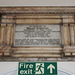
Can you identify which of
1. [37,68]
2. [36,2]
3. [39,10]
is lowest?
[37,68]

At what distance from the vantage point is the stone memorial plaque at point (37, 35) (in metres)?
4.22

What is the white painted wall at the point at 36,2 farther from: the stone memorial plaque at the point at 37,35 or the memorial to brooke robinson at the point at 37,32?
the stone memorial plaque at the point at 37,35

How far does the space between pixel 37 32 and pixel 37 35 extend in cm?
9

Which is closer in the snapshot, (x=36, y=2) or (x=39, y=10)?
(x=39, y=10)

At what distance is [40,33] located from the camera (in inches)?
170

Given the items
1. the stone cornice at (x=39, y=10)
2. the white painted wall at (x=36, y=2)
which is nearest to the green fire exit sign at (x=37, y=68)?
the stone cornice at (x=39, y=10)

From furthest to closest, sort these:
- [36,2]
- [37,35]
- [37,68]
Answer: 1. [36,2]
2. [37,35]
3. [37,68]

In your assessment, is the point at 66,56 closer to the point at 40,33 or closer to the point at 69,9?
the point at 40,33

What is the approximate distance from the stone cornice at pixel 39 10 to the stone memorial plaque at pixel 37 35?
38cm

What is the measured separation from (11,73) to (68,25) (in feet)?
6.24

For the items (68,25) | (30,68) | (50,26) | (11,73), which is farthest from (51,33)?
(11,73)

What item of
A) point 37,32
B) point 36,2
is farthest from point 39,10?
point 37,32

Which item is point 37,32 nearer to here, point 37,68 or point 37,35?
point 37,35

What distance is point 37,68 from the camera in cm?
400
